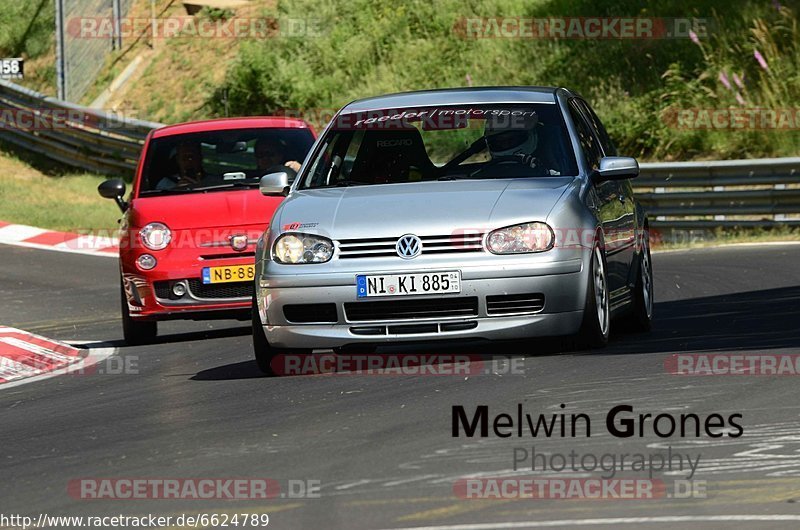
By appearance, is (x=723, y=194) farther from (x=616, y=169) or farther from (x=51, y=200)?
(x=51, y=200)

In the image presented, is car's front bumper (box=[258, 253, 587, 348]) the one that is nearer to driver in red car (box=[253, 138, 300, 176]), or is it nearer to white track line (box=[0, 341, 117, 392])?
white track line (box=[0, 341, 117, 392])

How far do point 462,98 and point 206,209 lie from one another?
299 centimetres

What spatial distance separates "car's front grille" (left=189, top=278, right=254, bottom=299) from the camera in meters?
12.4

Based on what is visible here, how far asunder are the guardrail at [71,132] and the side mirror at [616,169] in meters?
17.0

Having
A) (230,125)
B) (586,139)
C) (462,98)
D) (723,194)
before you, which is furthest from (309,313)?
(723,194)

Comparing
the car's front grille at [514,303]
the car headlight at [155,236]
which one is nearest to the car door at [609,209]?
the car's front grille at [514,303]

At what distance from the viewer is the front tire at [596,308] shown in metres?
9.15

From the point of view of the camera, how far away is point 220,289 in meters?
12.4

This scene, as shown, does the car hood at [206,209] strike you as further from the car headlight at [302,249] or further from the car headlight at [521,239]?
the car headlight at [521,239]

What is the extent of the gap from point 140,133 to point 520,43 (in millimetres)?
6863

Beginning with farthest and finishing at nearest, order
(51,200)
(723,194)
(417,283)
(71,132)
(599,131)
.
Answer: (71,132), (51,200), (723,194), (599,131), (417,283)

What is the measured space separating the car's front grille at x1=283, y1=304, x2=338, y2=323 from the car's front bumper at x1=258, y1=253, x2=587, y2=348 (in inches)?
1.1

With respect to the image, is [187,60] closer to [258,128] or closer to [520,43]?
[520,43]

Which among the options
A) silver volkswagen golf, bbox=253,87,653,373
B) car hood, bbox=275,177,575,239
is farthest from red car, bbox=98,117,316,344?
car hood, bbox=275,177,575,239
